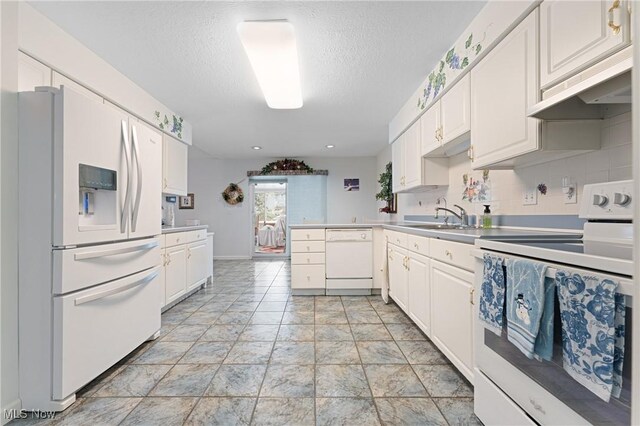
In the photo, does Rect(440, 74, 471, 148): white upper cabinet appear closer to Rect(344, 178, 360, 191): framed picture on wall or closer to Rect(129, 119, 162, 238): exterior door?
Rect(129, 119, 162, 238): exterior door

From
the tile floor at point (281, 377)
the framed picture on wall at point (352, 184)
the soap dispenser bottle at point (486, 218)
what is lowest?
the tile floor at point (281, 377)

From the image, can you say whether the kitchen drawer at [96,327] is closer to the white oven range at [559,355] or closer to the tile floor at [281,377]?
the tile floor at [281,377]

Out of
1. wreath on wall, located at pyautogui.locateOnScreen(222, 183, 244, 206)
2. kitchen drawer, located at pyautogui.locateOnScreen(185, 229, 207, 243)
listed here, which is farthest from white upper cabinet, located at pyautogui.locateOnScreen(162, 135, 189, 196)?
wreath on wall, located at pyautogui.locateOnScreen(222, 183, 244, 206)

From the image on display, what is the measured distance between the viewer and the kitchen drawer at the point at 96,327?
4.78ft

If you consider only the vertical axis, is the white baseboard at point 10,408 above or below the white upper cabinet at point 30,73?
below

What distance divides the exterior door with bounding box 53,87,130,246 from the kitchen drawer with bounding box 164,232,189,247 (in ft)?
4.06

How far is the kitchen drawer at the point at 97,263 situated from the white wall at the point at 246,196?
468 centimetres

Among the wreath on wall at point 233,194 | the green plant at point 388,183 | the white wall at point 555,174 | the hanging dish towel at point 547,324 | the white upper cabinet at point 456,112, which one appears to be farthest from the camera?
the wreath on wall at point 233,194

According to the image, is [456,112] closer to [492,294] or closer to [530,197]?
[530,197]

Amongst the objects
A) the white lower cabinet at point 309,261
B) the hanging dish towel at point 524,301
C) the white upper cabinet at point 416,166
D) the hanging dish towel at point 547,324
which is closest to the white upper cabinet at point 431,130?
the white upper cabinet at point 416,166

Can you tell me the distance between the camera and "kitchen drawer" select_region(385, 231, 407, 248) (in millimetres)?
2760

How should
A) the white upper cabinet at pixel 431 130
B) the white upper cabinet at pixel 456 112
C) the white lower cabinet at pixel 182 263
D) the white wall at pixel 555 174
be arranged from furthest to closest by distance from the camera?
1. the white lower cabinet at pixel 182 263
2. the white upper cabinet at pixel 431 130
3. the white upper cabinet at pixel 456 112
4. the white wall at pixel 555 174

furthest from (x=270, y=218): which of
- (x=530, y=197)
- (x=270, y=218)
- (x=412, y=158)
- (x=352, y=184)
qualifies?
(x=530, y=197)

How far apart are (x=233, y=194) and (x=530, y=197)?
5.94 m
